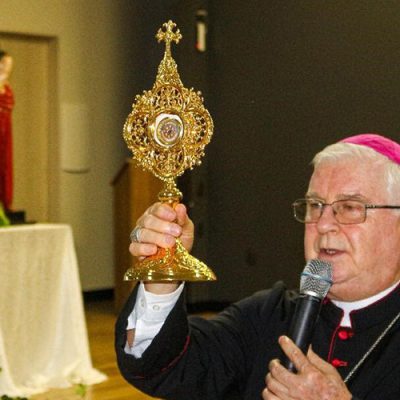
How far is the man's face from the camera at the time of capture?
2035mm

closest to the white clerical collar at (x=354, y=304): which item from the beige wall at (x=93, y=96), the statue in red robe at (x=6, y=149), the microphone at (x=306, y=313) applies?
the microphone at (x=306, y=313)

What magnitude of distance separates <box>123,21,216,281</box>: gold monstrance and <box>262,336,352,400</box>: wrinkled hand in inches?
11.9

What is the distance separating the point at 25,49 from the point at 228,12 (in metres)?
2.32

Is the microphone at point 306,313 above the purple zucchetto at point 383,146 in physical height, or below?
below

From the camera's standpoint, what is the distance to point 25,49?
911 centimetres

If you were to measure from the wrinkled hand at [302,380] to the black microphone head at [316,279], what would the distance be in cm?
12

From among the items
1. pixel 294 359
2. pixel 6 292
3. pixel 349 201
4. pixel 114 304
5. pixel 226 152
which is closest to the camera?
pixel 294 359

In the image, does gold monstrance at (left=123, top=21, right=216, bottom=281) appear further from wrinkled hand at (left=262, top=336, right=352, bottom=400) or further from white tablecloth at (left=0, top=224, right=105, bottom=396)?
white tablecloth at (left=0, top=224, right=105, bottom=396)

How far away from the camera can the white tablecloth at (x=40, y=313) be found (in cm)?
535

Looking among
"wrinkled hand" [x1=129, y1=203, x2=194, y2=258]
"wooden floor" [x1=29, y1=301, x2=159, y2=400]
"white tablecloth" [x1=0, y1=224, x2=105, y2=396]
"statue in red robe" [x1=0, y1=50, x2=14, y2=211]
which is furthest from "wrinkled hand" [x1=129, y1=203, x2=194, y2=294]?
"statue in red robe" [x1=0, y1=50, x2=14, y2=211]

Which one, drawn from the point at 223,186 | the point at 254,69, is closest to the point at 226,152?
the point at 223,186

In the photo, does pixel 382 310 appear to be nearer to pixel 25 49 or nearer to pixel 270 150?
pixel 270 150

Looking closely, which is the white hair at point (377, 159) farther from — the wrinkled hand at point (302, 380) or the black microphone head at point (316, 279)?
the wrinkled hand at point (302, 380)

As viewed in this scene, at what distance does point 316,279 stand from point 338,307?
0.50 m
